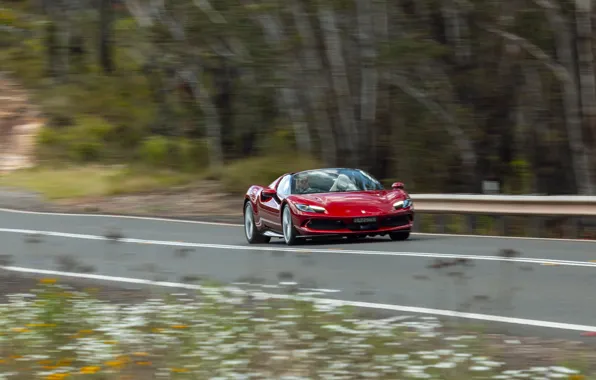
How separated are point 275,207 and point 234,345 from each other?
38.6ft

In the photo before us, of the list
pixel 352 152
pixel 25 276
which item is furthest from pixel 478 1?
pixel 25 276

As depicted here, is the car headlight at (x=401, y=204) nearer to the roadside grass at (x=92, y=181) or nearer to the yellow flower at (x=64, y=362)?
the yellow flower at (x=64, y=362)

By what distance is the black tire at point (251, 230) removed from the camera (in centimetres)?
1981

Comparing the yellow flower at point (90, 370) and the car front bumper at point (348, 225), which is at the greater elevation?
the yellow flower at point (90, 370)

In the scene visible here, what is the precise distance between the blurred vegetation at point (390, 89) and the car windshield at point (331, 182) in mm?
6564

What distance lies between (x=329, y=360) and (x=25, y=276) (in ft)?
28.4

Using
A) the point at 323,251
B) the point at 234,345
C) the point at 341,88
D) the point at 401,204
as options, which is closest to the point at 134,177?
the point at 341,88

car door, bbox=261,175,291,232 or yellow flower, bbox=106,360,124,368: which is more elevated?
yellow flower, bbox=106,360,124,368

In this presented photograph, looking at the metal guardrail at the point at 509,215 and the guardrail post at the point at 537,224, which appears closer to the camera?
the metal guardrail at the point at 509,215

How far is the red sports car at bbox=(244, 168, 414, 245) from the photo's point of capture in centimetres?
1805

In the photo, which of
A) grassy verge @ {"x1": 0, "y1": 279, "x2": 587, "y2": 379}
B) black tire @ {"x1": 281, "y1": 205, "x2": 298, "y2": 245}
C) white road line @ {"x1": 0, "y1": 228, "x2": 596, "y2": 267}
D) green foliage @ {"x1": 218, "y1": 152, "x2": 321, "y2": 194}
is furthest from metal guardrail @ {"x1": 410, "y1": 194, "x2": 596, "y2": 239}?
grassy verge @ {"x1": 0, "y1": 279, "x2": 587, "y2": 379}

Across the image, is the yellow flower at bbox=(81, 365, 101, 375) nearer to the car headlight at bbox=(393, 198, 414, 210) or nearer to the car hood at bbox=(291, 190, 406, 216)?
the car hood at bbox=(291, 190, 406, 216)

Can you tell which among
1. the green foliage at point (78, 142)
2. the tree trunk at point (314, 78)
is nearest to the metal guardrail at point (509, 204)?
the tree trunk at point (314, 78)

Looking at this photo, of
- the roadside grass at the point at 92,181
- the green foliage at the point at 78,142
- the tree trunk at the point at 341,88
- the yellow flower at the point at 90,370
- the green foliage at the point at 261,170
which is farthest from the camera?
the green foliage at the point at 78,142
